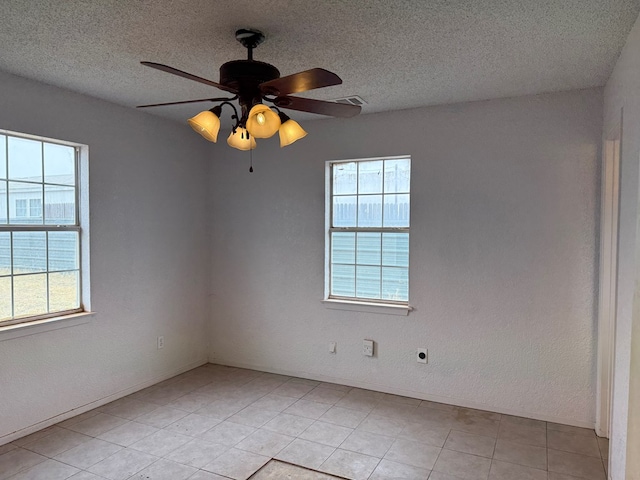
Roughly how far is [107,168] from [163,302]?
1.34 m

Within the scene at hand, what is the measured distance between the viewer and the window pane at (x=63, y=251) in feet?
11.3

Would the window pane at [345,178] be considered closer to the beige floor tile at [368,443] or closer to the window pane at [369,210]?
the window pane at [369,210]

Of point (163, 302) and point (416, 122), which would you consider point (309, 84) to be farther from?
point (163, 302)

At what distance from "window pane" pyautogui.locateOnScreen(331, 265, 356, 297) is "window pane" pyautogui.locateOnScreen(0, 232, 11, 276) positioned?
2.57m

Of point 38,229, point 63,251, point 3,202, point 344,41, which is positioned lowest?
point 63,251

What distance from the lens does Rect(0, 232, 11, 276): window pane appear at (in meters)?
3.13

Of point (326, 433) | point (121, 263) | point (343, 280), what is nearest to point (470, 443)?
point (326, 433)

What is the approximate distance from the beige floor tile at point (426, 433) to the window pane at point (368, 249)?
56.1 inches

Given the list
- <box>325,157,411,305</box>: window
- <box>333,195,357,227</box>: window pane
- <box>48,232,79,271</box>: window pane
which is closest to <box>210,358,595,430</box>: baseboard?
<box>325,157,411,305</box>: window

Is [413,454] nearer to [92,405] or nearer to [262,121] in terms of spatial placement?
[262,121]

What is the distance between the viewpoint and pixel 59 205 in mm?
3504

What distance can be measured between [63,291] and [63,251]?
31 cm

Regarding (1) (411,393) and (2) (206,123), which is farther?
(1) (411,393)

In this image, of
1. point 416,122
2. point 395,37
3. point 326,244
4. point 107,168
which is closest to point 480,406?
point 326,244
